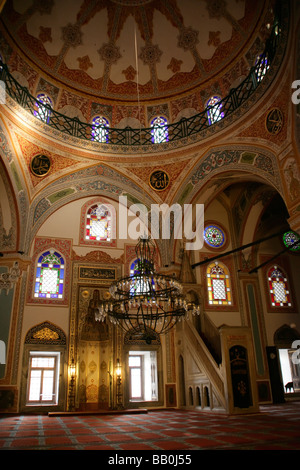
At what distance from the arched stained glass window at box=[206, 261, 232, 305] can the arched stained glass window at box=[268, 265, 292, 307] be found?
72.6 inches

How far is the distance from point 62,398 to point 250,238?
26.8ft

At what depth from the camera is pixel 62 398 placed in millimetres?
10258

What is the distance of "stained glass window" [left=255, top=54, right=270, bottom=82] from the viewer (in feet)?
31.5

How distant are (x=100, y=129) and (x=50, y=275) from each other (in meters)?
5.15

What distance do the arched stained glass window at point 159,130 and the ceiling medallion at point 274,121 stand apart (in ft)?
13.1

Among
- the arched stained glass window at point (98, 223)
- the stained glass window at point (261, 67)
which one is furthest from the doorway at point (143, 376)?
the stained glass window at point (261, 67)

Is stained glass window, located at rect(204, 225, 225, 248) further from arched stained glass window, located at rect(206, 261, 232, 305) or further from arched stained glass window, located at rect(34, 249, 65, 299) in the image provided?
arched stained glass window, located at rect(34, 249, 65, 299)

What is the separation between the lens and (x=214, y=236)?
13.4 meters

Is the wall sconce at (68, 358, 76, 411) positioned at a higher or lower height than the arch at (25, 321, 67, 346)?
lower

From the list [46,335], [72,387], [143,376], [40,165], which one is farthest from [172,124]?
[72,387]

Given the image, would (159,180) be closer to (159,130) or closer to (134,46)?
(159,130)

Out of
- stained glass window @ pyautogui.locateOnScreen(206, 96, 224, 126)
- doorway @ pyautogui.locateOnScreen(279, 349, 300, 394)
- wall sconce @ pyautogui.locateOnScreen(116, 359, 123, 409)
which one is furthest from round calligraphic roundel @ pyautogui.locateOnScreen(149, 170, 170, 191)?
doorway @ pyautogui.locateOnScreen(279, 349, 300, 394)
